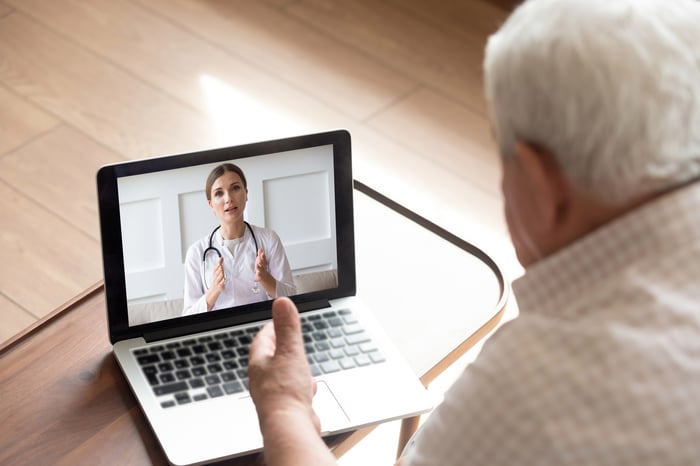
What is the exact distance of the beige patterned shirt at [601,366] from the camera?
743mm

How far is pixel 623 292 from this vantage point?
785mm

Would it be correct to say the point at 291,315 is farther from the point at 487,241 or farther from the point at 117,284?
the point at 487,241

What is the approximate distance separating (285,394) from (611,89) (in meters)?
0.48

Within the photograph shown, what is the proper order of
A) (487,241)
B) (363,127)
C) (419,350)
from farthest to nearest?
(363,127) → (487,241) → (419,350)

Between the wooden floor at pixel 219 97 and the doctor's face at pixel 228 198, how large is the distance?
0.96 metres

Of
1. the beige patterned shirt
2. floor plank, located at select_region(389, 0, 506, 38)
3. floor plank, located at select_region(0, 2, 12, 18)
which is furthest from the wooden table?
floor plank, located at select_region(0, 2, 12, 18)

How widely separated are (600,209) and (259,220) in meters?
0.54

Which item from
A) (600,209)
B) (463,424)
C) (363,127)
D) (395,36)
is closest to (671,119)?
(600,209)

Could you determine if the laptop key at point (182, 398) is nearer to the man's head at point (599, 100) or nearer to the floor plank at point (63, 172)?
the man's head at point (599, 100)

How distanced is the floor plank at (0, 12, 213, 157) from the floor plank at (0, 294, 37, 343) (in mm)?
506

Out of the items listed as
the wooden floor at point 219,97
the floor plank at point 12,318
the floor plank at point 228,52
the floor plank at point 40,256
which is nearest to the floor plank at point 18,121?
the wooden floor at point 219,97

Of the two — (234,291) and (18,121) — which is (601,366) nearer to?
(234,291)

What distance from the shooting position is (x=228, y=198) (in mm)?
1229

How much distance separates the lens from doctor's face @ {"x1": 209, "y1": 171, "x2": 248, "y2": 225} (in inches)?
48.2
